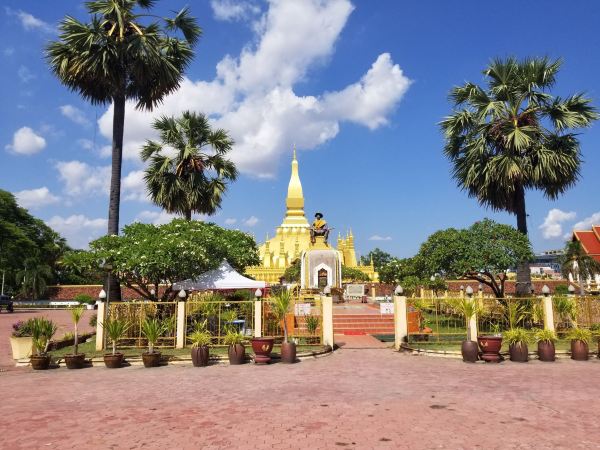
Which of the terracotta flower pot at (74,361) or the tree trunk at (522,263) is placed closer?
the terracotta flower pot at (74,361)

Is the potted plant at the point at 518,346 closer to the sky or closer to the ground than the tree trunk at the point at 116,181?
closer to the ground

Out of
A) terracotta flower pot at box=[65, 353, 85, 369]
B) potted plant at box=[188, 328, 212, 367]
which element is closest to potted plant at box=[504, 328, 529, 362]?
potted plant at box=[188, 328, 212, 367]

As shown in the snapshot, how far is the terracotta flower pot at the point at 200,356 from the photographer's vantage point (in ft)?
38.3

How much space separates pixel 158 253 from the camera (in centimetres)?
1480

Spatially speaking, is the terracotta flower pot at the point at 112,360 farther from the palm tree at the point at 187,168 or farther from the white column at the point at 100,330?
the palm tree at the point at 187,168

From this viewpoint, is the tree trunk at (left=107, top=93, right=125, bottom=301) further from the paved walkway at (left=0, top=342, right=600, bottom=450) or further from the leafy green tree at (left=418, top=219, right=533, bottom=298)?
the leafy green tree at (left=418, top=219, right=533, bottom=298)

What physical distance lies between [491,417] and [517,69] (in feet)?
53.6

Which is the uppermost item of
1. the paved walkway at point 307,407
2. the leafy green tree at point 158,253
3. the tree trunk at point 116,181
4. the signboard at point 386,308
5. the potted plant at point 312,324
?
the tree trunk at point 116,181

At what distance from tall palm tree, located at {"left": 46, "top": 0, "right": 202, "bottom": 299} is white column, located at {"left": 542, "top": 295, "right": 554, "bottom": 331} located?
14.6 metres

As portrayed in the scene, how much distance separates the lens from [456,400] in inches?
313

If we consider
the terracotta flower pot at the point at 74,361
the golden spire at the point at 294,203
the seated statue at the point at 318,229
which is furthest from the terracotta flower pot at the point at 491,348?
the golden spire at the point at 294,203

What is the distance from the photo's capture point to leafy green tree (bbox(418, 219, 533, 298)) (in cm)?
1722

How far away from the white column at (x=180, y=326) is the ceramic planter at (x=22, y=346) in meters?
3.97

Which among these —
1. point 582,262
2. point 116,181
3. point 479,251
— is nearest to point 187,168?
point 116,181
